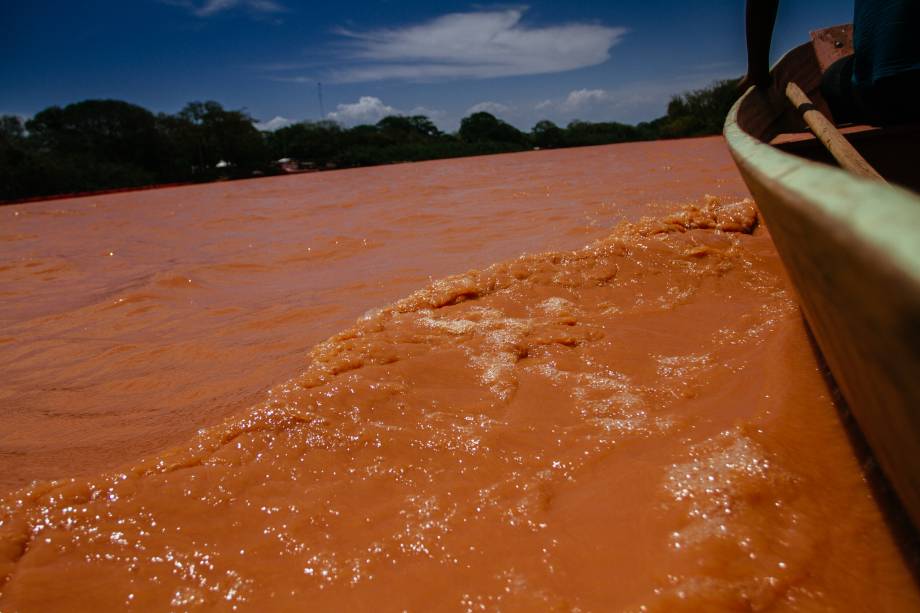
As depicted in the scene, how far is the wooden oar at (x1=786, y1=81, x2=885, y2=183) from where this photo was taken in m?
1.43

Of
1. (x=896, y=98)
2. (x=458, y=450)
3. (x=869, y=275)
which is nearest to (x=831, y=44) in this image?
(x=896, y=98)

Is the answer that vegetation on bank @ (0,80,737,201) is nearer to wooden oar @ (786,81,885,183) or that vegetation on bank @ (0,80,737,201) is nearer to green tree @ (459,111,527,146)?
green tree @ (459,111,527,146)

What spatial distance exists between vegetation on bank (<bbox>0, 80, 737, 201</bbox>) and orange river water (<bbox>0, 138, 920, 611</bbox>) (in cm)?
2291

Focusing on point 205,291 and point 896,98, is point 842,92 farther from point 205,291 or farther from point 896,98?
point 205,291

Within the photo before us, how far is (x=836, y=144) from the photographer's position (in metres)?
1.63

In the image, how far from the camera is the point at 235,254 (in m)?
4.39

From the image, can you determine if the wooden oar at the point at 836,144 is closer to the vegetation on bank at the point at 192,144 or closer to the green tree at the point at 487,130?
the vegetation on bank at the point at 192,144

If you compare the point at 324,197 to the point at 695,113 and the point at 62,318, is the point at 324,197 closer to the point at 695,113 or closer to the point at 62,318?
the point at 62,318

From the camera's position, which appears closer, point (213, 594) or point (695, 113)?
point (213, 594)

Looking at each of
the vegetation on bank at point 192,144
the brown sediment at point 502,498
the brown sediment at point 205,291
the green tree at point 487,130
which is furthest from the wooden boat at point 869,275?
the green tree at point 487,130

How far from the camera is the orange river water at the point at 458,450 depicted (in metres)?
0.88

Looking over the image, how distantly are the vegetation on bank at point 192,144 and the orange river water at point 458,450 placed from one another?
2291 cm

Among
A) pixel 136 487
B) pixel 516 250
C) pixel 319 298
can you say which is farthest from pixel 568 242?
pixel 136 487

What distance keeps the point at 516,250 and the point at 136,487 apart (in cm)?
270
